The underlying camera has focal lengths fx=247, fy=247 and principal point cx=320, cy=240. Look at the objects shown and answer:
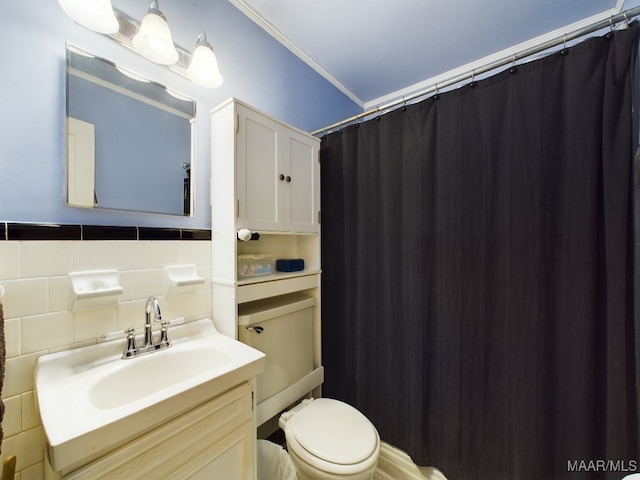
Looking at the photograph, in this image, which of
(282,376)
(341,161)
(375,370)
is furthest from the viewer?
(341,161)

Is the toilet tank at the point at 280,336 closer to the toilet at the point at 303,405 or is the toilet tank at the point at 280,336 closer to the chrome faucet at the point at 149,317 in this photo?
the toilet at the point at 303,405

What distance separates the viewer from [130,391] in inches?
33.1

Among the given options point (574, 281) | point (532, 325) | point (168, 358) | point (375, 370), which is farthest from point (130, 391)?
point (574, 281)

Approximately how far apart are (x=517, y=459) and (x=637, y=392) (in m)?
0.49

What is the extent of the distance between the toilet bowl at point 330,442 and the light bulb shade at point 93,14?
1.71 metres

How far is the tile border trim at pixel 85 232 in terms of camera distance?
0.74 metres

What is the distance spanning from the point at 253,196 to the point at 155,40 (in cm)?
67

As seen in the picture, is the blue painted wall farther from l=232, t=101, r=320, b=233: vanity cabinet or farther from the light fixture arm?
l=232, t=101, r=320, b=233: vanity cabinet

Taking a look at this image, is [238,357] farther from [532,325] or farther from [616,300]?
[616,300]

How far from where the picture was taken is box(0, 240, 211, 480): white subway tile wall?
2.39ft

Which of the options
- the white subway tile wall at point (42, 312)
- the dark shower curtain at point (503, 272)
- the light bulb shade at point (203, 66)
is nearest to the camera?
the white subway tile wall at point (42, 312)

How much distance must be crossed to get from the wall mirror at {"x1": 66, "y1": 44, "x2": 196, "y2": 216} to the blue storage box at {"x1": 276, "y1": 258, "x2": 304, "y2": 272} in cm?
55

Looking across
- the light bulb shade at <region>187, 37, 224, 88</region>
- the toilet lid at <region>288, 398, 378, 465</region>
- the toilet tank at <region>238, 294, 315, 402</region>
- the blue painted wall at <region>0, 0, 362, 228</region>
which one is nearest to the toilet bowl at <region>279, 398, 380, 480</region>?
the toilet lid at <region>288, 398, 378, 465</region>

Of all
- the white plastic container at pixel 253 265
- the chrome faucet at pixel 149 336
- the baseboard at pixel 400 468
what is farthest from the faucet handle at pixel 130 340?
the baseboard at pixel 400 468
